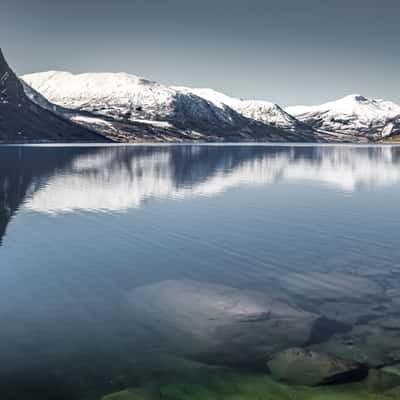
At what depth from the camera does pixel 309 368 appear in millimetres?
17875

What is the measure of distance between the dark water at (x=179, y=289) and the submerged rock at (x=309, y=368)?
956mm

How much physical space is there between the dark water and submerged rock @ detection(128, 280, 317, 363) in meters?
0.09

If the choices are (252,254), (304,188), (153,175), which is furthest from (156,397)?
(153,175)

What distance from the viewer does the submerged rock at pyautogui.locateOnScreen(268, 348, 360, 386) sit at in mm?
17344

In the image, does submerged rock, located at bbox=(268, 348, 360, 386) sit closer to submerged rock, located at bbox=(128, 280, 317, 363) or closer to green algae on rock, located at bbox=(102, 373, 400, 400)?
green algae on rock, located at bbox=(102, 373, 400, 400)

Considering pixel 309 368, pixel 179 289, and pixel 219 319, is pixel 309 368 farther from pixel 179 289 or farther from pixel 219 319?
pixel 179 289

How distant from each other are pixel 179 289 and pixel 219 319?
520cm

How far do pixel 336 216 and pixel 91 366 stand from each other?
4276cm

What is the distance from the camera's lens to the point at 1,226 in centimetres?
4806

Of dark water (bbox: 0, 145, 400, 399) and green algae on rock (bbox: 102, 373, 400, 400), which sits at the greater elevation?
dark water (bbox: 0, 145, 400, 399)

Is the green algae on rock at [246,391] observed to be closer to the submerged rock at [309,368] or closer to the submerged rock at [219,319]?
the submerged rock at [309,368]

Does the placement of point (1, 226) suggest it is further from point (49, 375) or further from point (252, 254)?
point (49, 375)

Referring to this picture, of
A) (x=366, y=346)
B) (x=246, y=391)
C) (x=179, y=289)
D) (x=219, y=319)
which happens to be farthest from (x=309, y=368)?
(x=179, y=289)

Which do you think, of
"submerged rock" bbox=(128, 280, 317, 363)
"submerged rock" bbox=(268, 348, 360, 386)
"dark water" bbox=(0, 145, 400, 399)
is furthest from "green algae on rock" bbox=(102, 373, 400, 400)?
"submerged rock" bbox=(128, 280, 317, 363)
